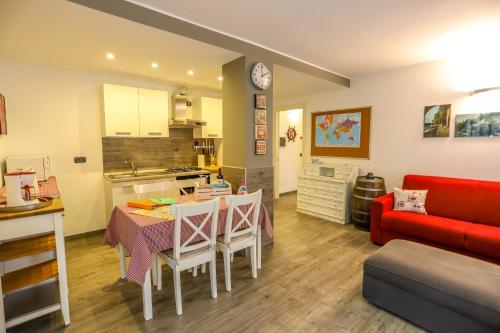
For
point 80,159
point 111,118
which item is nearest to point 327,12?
point 111,118

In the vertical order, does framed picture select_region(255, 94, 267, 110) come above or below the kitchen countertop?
above

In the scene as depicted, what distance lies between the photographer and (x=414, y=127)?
3674 mm

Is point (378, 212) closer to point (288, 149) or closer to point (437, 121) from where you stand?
point (437, 121)

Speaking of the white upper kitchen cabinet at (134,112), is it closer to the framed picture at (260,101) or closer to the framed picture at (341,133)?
the framed picture at (260,101)

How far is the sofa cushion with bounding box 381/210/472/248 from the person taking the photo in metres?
2.62

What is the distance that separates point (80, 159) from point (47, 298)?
7.05 ft

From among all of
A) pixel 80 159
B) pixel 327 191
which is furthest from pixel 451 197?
pixel 80 159

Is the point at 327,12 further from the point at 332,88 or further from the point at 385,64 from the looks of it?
the point at 332,88

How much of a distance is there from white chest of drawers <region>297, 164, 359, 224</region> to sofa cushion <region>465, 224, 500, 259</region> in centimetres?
169

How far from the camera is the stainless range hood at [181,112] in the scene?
4188 millimetres

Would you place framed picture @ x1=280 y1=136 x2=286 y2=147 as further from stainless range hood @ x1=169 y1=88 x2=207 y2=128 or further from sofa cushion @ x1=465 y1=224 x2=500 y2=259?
sofa cushion @ x1=465 y1=224 x2=500 y2=259

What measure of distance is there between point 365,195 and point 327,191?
0.68m

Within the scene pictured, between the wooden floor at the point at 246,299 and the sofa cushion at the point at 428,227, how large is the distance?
50cm

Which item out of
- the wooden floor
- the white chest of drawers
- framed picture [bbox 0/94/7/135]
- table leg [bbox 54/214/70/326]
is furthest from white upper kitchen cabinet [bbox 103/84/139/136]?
the white chest of drawers
